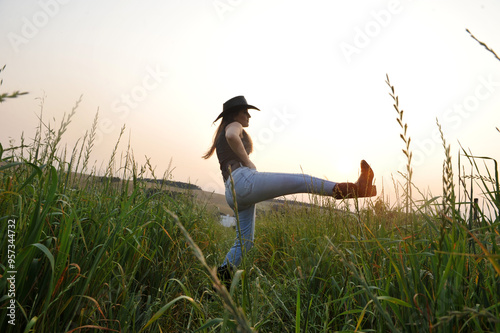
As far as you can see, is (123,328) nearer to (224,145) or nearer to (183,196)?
(224,145)

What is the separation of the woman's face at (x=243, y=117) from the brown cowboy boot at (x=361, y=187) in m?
1.58

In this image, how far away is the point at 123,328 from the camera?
158 centimetres

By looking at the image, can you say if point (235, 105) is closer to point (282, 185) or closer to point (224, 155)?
point (224, 155)

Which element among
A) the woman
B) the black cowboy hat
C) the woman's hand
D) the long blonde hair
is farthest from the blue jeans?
the black cowboy hat

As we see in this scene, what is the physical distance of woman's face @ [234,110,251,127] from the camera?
433cm

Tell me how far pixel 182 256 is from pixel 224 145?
64.9 inches

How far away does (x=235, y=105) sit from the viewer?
14.0 ft

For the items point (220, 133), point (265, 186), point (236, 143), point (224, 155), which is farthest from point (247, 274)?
point (220, 133)

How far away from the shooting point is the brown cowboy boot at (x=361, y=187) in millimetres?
3304

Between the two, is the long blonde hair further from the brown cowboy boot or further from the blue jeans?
the brown cowboy boot

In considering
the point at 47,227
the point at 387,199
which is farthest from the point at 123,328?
the point at 387,199

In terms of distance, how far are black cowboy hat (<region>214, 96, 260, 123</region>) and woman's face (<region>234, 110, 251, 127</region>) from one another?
5 cm

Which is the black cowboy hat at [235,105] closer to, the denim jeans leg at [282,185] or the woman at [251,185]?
the woman at [251,185]

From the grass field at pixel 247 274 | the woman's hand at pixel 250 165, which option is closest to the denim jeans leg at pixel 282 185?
the woman's hand at pixel 250 165
